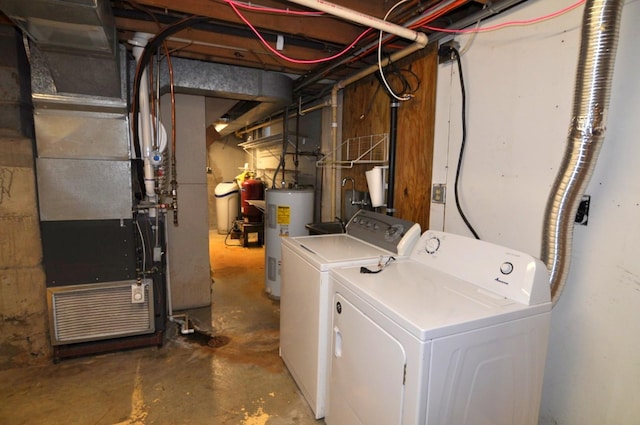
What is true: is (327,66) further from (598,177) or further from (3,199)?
(3,199)

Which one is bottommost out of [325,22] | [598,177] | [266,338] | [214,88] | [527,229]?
[266,338]

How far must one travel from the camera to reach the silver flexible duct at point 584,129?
115cm

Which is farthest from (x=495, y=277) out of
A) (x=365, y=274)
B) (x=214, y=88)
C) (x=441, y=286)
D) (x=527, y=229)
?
(x=214, y=88)

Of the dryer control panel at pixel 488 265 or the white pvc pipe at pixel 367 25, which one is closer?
the dryer control panel at pixel 488 265

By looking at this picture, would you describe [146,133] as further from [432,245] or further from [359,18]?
[432,245]

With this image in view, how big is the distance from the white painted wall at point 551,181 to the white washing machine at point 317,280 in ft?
1.47

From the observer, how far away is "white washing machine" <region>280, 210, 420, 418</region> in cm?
172

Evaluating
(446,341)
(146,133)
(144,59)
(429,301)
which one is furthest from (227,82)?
(446,341)

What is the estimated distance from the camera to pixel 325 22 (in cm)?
209

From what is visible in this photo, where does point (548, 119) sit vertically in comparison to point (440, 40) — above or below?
below

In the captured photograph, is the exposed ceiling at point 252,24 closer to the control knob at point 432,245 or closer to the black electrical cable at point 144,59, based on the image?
the black electrical cable at point 144,59

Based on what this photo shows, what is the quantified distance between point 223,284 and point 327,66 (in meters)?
2.67

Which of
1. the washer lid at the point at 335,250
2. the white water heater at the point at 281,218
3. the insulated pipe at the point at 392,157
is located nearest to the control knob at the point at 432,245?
the washer lid at the point at 335,250

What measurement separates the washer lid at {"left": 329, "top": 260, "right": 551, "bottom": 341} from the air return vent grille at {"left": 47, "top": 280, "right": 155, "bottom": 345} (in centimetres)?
164
